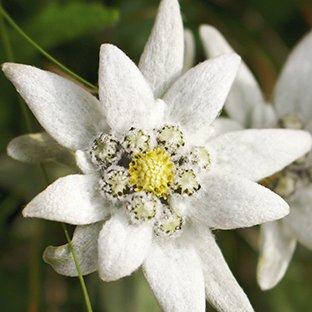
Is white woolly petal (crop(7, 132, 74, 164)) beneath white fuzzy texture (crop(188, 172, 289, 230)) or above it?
above

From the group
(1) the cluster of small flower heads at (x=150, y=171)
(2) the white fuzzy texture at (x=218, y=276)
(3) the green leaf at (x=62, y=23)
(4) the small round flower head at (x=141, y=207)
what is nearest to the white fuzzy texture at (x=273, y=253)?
(2) the white fuzzy texture at (x=218, y=276)

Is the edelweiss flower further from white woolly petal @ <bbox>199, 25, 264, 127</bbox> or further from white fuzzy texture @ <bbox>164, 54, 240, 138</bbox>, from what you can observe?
white fuzzy texture @ <bbox>164, 54, 240, 138</bbox>

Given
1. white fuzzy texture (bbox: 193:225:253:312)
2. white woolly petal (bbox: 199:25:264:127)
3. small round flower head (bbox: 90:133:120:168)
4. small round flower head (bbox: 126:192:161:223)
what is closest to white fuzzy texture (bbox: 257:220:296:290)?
white fuzzy texture (bbox: 193:225:253:312)

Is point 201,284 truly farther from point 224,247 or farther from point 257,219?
point 224,247

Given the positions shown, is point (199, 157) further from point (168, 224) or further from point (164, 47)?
point (164, 47)

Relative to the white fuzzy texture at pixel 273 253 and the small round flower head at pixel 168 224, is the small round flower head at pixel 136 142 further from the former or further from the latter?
the white fuzzy texture at pixel 273 253

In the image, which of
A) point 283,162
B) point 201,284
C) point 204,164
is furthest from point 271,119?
point 201,284
